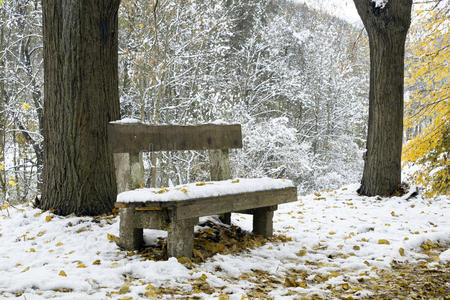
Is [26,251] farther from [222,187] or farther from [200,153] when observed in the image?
[200,153]

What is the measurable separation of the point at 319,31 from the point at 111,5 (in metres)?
15.1

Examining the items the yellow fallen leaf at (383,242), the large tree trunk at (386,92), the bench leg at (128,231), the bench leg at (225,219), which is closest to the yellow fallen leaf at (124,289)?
the bench leg at (128,231)

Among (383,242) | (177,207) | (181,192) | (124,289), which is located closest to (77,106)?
(181,192)

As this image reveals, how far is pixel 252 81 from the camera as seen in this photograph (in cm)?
1423

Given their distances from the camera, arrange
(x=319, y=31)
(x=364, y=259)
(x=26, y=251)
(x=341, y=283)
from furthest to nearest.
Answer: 1. (x=319, y=31)
2. (x=364, y=259)
3. (x=26, y=251)
4. (x=341, y=283)

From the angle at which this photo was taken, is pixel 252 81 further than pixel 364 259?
Yes

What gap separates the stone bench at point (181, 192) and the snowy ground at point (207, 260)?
223 mm

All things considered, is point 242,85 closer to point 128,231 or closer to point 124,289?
point 128,231

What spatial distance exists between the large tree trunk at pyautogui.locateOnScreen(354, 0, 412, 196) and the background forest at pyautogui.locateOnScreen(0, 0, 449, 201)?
29cm

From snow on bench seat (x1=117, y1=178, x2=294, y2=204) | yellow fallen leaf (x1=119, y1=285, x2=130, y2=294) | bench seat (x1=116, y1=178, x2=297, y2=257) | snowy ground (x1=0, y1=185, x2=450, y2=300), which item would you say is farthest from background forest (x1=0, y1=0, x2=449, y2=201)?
yellow fallen leaf (x1=119, y1=285, x2=130, y2=294)

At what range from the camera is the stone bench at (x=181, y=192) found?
302 centimetres

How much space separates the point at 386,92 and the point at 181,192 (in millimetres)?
4912

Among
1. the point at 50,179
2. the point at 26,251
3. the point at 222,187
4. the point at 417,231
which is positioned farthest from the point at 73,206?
the point at 417,231

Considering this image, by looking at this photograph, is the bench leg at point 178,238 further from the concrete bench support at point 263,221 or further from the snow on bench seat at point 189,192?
the concrete bench support at point 263,221
